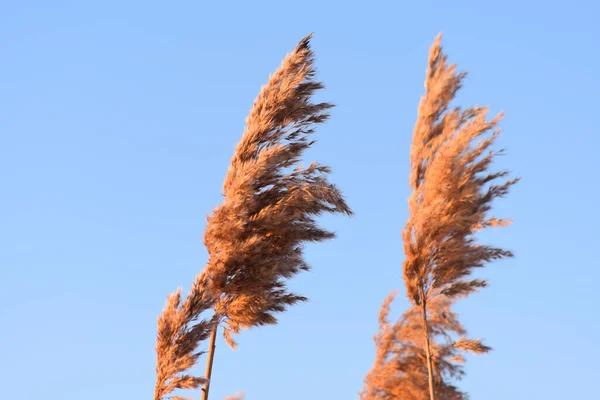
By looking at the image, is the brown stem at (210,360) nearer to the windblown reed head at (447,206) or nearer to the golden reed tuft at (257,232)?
the golden reed tuft at (257,232)

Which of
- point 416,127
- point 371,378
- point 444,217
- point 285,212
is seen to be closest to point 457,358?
point 371,378

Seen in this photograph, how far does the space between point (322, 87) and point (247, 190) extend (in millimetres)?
1699

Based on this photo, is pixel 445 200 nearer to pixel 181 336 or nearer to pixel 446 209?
pixel 446 209

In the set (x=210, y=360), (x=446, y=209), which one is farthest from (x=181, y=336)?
(x=446, y=209)

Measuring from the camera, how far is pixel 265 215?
328 inches

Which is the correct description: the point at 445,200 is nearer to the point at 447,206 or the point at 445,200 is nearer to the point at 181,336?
the point at 447,206

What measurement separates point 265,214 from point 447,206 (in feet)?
8.75

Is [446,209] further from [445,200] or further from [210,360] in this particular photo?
[210,360]

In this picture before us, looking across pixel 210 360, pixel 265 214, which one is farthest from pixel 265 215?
pixel 210 360

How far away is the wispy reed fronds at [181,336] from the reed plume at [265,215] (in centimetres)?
27

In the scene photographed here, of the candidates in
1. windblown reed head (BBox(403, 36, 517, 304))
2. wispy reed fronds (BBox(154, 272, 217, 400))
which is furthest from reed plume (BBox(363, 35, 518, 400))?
wispy reed fronds (BBox(154, 272, 217, 400))

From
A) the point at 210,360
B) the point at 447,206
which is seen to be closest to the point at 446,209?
the point at 447,206

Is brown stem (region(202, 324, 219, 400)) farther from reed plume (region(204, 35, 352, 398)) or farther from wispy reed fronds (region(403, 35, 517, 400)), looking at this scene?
wispy reed fronds (region(403, 35, 517, 400))

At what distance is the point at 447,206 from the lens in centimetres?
990
